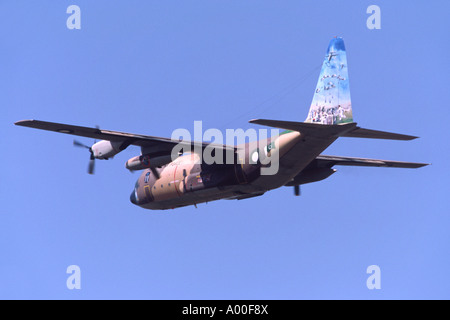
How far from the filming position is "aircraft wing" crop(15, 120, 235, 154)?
38.8 meters

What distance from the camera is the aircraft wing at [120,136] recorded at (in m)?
38.8

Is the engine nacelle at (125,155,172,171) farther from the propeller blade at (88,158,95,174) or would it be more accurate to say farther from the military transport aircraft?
the propeller blade at (88,158,95,174)

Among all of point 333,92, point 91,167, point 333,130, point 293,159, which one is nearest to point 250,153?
point 293,159

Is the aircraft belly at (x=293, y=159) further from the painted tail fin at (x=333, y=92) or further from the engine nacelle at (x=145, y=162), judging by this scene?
the engine nacelle at (x=145, y=162)

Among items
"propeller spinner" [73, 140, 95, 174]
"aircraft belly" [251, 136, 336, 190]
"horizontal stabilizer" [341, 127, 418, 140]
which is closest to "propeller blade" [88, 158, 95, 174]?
"propeller spinner" [73, 140, 95, 174]

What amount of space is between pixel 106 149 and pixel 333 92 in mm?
11041

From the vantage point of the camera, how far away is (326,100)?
39094 mm

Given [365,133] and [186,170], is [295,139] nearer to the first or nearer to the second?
[365,133]

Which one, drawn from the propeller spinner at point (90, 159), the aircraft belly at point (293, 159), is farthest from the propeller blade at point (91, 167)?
the aircraft belly at point (293, 159)

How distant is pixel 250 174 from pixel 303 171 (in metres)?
4.79

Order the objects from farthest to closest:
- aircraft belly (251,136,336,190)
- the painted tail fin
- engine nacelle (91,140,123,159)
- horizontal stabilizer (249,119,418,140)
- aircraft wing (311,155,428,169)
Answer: aircraft wing (311,155,428,169) < engine nacelle (91,140,123,159) < the painted tail fin < aircraft belly (251,136,336,190) < horizontal stabilizer (249,119,418,140)

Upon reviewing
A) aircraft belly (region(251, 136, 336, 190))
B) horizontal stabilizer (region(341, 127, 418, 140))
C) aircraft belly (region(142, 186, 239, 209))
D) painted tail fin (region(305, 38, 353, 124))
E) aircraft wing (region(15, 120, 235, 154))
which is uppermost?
painted tail fin (region(305, 38, 353, 124))

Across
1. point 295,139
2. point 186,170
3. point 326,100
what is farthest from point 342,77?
point 186,170

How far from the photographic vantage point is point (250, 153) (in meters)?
40.2
